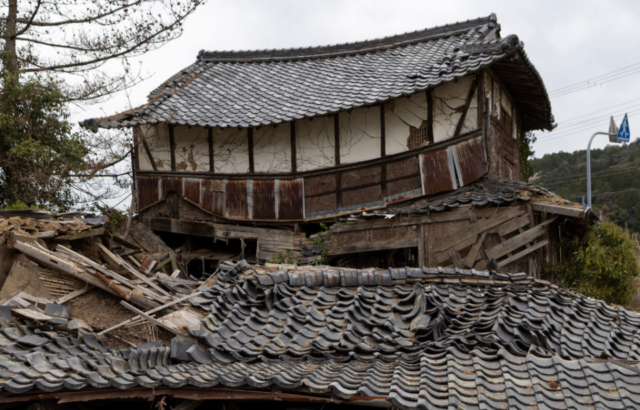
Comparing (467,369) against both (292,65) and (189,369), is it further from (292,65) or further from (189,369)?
(292,65)

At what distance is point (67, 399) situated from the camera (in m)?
6.06

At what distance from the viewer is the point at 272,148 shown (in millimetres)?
17000

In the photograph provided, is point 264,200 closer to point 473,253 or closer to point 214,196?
point 214,196

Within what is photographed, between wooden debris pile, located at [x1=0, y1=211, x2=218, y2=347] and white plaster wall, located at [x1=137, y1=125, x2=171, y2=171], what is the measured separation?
6312mm

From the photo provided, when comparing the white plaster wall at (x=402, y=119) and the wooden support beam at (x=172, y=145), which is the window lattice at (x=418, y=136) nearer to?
the white plaster wall at (x=402, y=119)

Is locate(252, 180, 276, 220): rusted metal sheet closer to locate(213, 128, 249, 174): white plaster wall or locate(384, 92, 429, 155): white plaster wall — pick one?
locate(213, 128, 249, 174): white plaster wall

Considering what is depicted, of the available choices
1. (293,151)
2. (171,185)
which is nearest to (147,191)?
(171,185)

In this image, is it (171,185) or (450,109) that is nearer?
(450,109)

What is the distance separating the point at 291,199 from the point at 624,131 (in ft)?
45.6

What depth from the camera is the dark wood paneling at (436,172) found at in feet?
48.4

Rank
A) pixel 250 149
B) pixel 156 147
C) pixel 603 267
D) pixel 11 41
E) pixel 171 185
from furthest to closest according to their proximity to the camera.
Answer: pixel 11 41 → pixel 156 147 → pixel 171 185 → pixel 250 149 → pixel 603 267

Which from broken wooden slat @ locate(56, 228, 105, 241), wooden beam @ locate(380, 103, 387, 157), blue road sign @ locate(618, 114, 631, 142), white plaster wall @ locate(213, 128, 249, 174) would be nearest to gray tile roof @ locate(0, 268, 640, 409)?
broken wooden slat @ locate(56, 228, 105, 241)

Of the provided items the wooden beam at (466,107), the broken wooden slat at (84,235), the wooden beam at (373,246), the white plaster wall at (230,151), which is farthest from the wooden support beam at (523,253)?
the broken wooden slat at (84,235)

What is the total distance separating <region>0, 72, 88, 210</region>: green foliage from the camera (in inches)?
661
